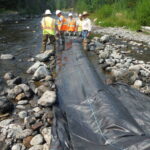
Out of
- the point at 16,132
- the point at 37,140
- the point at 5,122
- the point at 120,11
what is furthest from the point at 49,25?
the point at 120,11

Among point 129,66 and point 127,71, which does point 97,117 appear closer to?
point 127,71

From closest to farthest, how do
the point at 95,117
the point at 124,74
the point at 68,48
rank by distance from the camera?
the point at 95,117 < the point at 124,74 < the point at 68,48

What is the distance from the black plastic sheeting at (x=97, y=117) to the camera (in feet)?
10.0

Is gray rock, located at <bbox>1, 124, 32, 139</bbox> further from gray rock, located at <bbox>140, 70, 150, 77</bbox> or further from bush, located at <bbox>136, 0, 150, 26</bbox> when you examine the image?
bush, located at <bbox>136, 0, 150, 26</bbox>

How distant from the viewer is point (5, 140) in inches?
156

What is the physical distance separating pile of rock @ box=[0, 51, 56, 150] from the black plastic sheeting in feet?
1.19

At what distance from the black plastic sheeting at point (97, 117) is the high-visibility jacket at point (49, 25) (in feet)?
15.5

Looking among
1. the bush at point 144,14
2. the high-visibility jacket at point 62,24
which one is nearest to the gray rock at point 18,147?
the high-visibility jacket at point 62,24

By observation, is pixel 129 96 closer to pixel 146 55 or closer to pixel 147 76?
pixel 147 76

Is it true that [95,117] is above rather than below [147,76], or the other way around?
above

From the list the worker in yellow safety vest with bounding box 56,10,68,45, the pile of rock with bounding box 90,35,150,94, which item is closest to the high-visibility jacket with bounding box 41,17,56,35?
the worker in yellow safety vest with bounding box 56,10,68,45

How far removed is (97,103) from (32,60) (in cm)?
620

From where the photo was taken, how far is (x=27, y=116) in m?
4.78

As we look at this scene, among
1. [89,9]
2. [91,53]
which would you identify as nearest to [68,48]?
[91,53]
